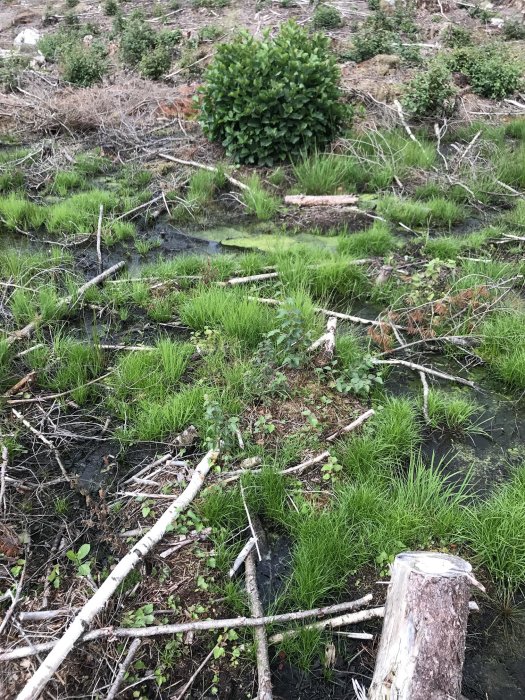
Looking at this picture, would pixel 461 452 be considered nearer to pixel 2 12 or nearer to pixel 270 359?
pixel 270 359

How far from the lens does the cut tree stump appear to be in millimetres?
1821

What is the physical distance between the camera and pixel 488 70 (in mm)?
8266

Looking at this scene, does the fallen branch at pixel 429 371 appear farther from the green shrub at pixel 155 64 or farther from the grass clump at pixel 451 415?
the green shrub at pixel 155 64

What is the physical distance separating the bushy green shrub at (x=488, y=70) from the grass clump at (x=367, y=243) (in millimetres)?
4617

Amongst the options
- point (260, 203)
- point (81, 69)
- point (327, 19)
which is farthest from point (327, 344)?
point (327, 19)

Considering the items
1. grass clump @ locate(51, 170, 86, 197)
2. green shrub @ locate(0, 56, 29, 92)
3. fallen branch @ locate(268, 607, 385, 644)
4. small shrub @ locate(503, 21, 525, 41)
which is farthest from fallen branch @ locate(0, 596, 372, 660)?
small shrub @ locate(503, 21, 525, 41)

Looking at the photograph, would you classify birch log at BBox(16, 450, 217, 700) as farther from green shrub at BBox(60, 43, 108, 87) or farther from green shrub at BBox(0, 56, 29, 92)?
green shrub at BBox(0, 56, 29, 92)

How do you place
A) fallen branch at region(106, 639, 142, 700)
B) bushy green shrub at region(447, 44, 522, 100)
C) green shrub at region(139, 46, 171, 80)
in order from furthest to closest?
green shrub at region(139, 46, 171, 80) → bushy green shrub at region(447, 44, 522, 100) → fallen branch at region(106, 639, 142, 700)

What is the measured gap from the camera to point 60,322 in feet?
14.4

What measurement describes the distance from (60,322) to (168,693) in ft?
9.93

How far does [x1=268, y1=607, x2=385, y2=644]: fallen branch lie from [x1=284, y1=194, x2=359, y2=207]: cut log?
4.74 m

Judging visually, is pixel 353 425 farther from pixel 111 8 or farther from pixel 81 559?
pixel 111 8

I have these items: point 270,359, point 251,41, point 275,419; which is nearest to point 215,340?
point 270,359

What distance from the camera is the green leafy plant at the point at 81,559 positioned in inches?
96.4
